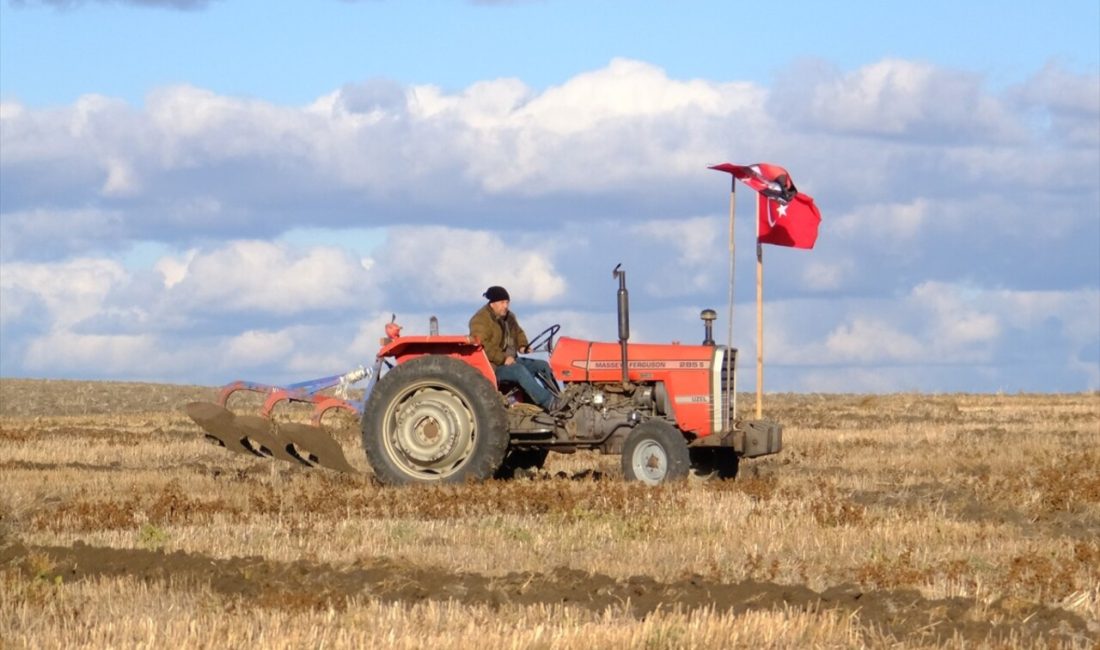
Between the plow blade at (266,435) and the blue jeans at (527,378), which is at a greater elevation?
the blue jeans at (527,378)

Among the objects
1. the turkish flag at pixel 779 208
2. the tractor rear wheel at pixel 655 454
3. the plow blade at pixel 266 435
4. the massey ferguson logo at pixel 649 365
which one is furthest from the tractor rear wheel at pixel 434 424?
the turkish flag at pixel 779 208

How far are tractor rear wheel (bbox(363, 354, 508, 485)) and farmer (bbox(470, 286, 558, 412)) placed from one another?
0.32 metres

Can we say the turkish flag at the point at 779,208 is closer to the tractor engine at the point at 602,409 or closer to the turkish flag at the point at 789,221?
the turkish flag at the point at 789,221

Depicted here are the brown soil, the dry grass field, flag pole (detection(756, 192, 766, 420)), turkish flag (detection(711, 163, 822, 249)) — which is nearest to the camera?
the dry grass field

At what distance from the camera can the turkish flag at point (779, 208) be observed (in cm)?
1886

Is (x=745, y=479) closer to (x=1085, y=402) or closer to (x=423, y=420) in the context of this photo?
(x=423, y=420)

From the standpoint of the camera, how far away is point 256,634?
24.7ft

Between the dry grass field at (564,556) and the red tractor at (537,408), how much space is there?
19.0 inches

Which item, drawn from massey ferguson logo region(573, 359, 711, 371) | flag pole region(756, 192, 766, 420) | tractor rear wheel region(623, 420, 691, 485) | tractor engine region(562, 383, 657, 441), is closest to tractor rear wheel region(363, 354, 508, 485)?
tractor engine region(562, 383, 657, 441)

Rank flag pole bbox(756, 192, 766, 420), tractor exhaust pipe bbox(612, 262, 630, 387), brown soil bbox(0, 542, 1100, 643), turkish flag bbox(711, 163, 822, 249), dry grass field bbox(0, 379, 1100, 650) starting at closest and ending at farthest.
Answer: dry grass field bbox(0, 379, 1100, 650) < brown soil bbox(0, 542, 1100, 643) < tractor exhaust pipe bbox(612, 262, 630, 387) < flag pole bbox(756, 192, 766, 420) < turkish flag bbox(711, 163, 822, 249)

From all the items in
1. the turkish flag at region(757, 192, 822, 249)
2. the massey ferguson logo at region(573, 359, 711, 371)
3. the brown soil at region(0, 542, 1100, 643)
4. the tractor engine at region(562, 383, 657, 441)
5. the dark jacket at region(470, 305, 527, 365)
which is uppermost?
the turkish flag at region(757, 192, 822, 249)

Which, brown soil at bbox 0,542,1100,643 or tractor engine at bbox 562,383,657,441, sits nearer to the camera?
brown soil at bbox 0,542,1100,643

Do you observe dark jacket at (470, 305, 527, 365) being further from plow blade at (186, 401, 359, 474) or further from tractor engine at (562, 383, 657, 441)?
plow blade at (186, 401, 359, 474)

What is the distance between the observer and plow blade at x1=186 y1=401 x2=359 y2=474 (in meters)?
15.9
